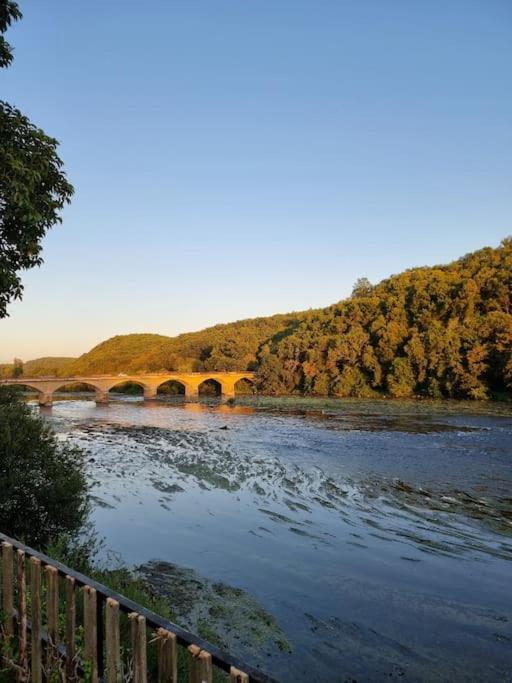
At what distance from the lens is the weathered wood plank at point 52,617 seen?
4.71m

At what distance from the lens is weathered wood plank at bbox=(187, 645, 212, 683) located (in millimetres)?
3322

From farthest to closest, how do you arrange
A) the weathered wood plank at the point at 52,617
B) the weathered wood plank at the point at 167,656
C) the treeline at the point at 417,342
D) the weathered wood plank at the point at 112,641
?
the treeline at the point at 417,342
the weathered wood plank at the point at 52,617
the weathered wood plank at the point at 112,641
the weathered wood plank at the point at 167,656

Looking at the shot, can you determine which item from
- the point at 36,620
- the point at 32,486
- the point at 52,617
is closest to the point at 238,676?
the point at 52,617

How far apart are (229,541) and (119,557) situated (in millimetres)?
3149

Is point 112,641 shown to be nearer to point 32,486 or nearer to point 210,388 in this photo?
point 32,486

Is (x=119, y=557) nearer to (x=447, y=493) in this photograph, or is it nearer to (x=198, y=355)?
(x=447, y=493)

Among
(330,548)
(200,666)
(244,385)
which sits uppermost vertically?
(200,666)

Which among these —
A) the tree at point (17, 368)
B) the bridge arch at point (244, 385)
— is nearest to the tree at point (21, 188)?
the bridge arch at point (244, 385)

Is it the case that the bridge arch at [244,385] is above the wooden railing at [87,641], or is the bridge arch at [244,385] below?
below

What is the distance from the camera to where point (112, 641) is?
13.5ft

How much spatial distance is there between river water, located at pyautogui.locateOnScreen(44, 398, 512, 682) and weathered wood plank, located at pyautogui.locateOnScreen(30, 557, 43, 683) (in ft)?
13.7

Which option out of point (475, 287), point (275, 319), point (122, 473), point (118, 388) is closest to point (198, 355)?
point (118, 388)

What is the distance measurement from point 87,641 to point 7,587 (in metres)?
1.68

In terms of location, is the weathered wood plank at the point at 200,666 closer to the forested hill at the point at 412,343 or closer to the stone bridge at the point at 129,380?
the forested hill at the point at 412,343
